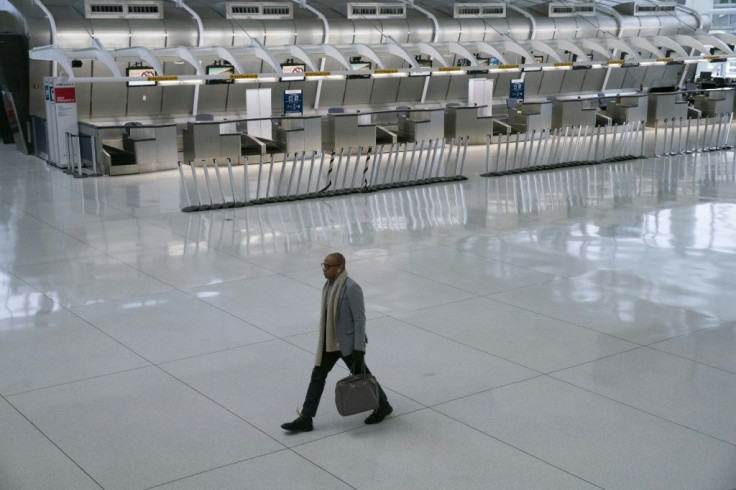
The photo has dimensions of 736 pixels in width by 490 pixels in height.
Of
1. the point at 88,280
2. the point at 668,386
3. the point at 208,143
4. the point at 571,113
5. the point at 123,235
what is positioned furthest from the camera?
the point at 571,113

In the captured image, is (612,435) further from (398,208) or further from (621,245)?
(398,208)

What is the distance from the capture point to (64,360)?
27.1 ft

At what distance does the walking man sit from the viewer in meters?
6.46

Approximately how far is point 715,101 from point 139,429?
27.7m

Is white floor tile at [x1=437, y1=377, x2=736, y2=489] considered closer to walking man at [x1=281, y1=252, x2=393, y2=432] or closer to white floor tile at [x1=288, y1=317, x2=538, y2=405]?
white floor tile at [x1=288, y1=317, x2=538, y2=405]

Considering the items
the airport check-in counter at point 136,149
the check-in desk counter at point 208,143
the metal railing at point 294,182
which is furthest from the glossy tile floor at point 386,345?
the check-in desk counter at point 208,143

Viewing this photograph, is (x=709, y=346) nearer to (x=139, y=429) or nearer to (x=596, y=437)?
(x=596, y=437)

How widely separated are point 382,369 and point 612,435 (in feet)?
7.46

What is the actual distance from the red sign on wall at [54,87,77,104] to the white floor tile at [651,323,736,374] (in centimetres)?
1592

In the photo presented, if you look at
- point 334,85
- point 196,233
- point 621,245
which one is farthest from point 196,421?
point 334,85

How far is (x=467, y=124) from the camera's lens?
25.2 m

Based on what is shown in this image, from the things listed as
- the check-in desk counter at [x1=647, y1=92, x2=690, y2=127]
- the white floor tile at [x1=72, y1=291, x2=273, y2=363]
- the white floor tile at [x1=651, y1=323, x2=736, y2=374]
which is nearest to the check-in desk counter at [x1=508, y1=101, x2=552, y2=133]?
the check-in desk counter at [x1=647, y1=92, x2=690, y2=127]

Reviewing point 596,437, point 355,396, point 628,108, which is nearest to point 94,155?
point 355,396

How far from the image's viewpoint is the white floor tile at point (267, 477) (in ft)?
19.3
